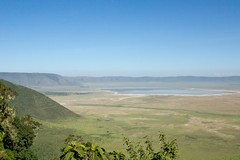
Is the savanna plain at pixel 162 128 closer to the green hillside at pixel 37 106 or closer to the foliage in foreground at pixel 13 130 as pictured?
the green hillside at pixel 37 106

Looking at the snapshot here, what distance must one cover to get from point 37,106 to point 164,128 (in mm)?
41487

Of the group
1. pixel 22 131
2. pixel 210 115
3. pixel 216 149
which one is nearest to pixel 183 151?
pixel 216 149

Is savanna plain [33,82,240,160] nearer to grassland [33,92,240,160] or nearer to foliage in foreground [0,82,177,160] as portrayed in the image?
grassland [33,92,240,160]

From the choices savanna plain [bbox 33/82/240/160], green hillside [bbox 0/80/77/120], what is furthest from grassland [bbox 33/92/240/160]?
green hillside [bbox 0/80/77/120]

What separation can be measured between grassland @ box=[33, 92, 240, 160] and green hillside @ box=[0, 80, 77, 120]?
4.83 meters

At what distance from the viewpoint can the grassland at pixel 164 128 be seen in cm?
6812

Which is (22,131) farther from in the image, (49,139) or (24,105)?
(24,105)

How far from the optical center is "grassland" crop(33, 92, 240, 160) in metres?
68.1

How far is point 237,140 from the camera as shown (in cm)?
7838

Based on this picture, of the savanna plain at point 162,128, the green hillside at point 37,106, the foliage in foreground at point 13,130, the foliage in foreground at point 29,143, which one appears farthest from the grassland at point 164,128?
the foliage in foreground at point 29,143

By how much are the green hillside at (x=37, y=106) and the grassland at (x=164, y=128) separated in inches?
190

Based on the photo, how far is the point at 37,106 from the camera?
364 ft

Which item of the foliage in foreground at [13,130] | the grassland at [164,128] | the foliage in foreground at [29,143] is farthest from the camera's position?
the grassland at [164,128]

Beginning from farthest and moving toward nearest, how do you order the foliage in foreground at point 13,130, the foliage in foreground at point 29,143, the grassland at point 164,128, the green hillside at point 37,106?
1. the green hillside at point 37,106
2. the grassland at point 164,128
3. the foliage in foreground at point 13,130
4. the foliage in foreground at point 29,143
